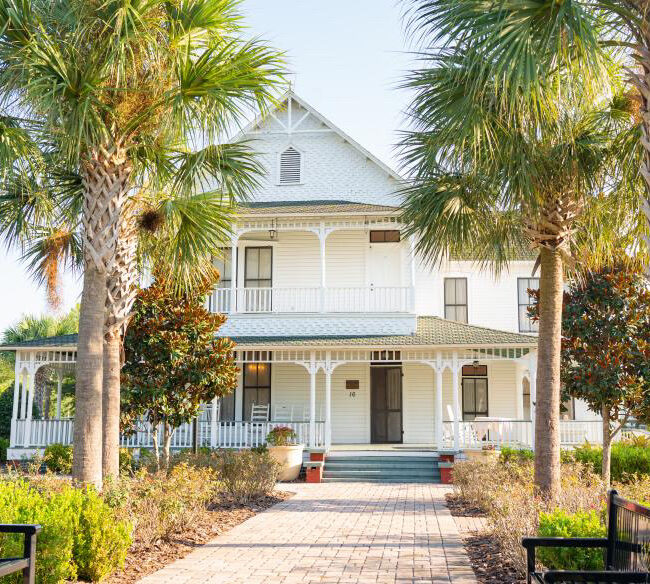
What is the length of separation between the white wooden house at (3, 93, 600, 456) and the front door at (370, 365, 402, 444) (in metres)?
0.03

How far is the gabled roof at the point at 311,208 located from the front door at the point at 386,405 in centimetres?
472

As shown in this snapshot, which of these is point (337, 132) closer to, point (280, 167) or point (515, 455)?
point (280, 167)

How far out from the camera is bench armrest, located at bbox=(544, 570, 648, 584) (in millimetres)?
3885

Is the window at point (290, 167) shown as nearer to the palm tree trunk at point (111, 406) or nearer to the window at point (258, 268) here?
the window at point (258, 268)

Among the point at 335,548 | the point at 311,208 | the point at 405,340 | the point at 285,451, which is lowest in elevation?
the point at 335,548

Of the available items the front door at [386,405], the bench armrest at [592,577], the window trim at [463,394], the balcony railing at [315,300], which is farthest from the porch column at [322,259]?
the bench armrest at [592,577]

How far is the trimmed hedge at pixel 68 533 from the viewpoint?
6.03m

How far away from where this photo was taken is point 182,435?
779 inches

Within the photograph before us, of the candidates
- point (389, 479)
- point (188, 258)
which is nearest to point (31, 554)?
point (188, 258)

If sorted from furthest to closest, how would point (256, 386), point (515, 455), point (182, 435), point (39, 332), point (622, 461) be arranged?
point (39, 332) < point (256, 386) < point (182, 435) < point (622, 461) < point (515, 455)

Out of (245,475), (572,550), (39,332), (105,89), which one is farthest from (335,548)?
(39,332)

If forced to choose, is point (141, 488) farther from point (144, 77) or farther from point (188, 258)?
point (144, 77)

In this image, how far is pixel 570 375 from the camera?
48.8 feet

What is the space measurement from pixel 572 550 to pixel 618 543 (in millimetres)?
1205
